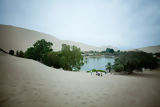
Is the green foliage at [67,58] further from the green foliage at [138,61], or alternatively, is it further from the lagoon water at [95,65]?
the lagoon water at [95,65]

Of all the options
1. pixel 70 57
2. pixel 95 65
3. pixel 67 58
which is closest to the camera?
pixel 70 57

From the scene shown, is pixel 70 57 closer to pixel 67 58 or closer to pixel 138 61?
pixel 67 58

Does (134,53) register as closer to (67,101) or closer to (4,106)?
(67,101)

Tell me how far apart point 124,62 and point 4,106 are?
1536 cm

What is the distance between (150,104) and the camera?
12.1 feet

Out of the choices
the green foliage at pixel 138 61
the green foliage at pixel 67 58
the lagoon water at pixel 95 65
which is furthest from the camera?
the lagoon water at pixel 95 65

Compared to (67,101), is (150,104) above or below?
below

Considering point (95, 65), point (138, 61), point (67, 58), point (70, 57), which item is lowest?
point (95, 65)

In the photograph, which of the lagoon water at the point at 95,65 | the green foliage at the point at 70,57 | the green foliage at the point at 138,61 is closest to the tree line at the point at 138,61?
the green foliage at the point at 138,61

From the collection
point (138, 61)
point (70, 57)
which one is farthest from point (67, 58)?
point (138, 61)

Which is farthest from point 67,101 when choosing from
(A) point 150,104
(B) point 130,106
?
(A) point 150,104

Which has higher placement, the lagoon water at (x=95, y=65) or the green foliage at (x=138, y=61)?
the green foliage at (x=138, y=61)

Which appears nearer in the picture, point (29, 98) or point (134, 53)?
point (29, 98)

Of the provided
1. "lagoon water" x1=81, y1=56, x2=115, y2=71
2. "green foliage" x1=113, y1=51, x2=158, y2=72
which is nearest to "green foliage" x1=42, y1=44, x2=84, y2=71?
"green foliage" x1=113, y1=51, x2=158, y2=72
